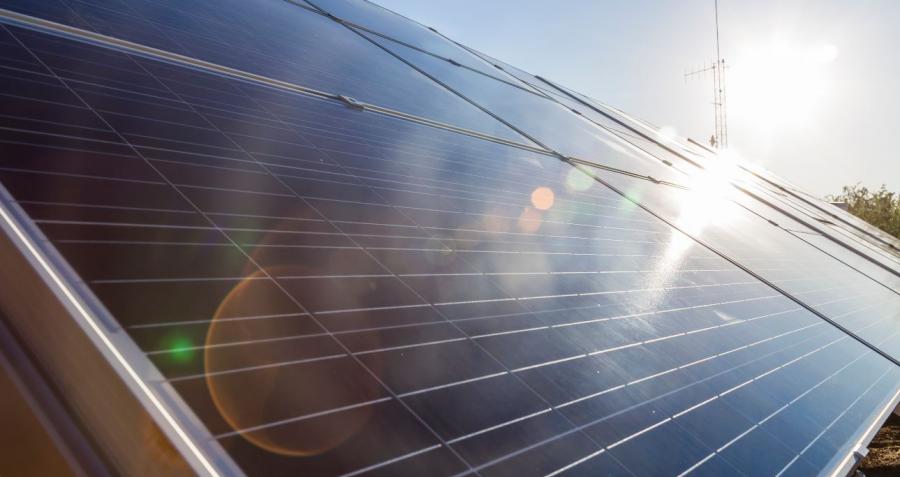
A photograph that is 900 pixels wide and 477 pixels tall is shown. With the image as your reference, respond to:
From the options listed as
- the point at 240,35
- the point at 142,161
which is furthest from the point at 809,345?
the point at 240,35

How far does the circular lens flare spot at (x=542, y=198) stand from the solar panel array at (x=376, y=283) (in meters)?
0.03

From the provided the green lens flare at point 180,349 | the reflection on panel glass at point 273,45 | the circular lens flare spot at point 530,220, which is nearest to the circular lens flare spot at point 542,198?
the circular lens flare spot at point 530,220

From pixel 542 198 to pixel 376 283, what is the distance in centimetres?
331

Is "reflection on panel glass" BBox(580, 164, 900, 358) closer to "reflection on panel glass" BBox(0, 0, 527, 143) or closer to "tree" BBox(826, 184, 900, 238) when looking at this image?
"reflection on panel glass" BBox(0, 0, 527, 143)

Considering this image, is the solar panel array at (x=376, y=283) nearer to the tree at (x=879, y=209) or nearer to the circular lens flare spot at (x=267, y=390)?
the circular lens flare spot at (x=267, y=390)

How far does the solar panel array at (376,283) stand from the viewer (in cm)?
183

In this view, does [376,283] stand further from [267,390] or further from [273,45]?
[273,45]

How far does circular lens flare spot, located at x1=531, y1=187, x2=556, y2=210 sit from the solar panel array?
0.03m

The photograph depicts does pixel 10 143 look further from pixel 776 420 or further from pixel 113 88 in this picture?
pixel 776 420

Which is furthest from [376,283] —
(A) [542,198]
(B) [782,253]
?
(B) [782,253]

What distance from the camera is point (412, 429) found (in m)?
1.94

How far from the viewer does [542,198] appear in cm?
576

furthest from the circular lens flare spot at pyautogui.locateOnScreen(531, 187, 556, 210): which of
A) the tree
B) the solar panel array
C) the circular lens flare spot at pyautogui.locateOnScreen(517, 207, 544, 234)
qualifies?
the tree

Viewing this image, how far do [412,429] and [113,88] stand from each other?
2.58 meters
